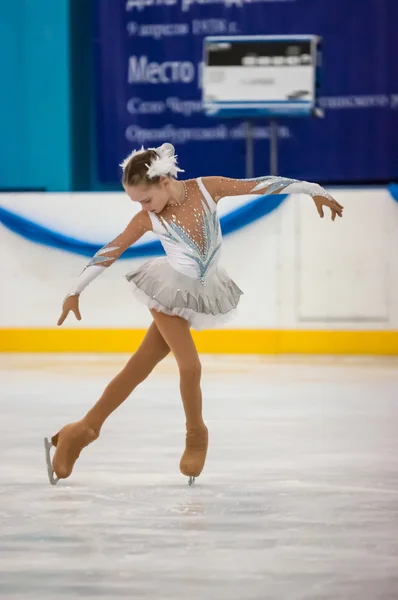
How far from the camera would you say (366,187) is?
7.32 m

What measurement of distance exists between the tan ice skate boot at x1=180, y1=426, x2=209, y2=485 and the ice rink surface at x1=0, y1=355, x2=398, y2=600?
5 cm

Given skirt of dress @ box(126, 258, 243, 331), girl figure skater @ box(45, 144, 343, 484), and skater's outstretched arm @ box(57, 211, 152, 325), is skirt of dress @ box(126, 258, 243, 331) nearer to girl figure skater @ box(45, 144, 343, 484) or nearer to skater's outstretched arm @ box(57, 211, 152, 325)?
girl figure skater @ box(45, 144, 343, 484)

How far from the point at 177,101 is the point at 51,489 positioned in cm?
711

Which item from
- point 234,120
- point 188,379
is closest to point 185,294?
point 188,379

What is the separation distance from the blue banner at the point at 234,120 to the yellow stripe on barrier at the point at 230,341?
284 cm

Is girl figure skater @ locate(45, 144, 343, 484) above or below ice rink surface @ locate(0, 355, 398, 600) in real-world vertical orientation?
above

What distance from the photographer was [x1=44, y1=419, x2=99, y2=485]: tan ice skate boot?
3412 millimetres

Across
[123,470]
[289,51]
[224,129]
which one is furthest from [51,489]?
[224,129]

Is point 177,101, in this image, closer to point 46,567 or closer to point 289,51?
point 289,51

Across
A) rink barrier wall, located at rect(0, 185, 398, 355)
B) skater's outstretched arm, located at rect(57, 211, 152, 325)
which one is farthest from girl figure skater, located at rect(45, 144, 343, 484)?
rink barrier wall, located at rect(0, 185, 398, 355)

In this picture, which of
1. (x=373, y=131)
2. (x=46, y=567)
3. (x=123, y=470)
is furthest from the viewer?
(x=373, y=131)

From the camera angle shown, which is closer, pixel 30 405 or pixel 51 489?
pixel 51 489

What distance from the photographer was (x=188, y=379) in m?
3.35

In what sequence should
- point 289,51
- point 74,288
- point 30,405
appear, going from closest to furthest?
1. point 74,288
2. point 30,405
3. point 289,51
